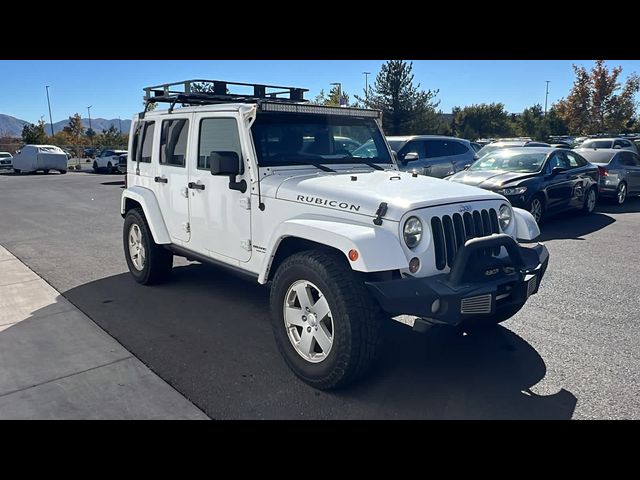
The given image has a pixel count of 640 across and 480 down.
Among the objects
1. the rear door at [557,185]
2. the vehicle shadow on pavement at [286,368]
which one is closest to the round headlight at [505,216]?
the vehicle shadow on pavement at [286,368]

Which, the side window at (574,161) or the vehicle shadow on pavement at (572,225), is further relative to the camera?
the side window at (574,161)

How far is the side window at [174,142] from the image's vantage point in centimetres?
525

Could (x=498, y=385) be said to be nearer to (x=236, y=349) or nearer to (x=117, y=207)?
(x=236, y=349)

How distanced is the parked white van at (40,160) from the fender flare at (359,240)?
30.2 metres

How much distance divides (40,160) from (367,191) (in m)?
30.5

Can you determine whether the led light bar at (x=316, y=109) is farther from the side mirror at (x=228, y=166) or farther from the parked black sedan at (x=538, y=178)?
the parked black sedan at (x=538, y=178)

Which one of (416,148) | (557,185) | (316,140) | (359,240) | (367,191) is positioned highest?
(316,140)

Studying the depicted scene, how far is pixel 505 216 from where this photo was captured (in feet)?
13.8

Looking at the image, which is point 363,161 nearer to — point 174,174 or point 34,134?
point 174,174

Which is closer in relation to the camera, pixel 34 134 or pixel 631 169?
pixel 631 169

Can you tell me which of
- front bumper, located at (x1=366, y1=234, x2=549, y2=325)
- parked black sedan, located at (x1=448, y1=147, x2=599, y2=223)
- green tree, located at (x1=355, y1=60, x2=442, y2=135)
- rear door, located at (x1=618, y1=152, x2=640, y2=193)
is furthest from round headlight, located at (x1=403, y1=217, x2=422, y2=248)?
green tree, located at (x1=355, y1=60, x2=442, y2=135)

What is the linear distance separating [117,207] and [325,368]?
11545 millimetres

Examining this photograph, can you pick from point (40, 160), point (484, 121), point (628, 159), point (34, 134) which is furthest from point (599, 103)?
point (34, 134)
